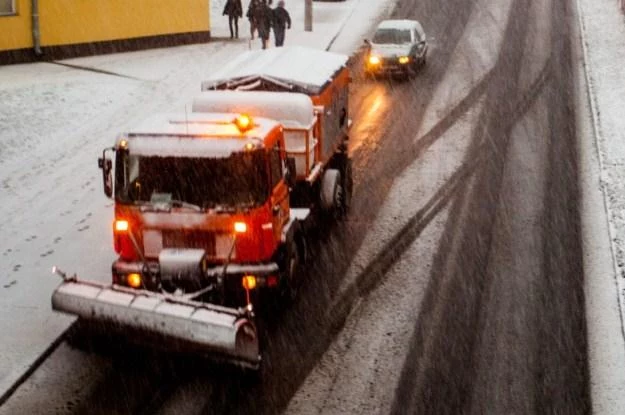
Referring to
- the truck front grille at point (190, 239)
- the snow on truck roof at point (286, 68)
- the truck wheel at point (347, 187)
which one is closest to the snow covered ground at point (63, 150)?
the truck front grille at point (190, 239)

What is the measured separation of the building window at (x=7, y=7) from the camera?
2719 centimetres

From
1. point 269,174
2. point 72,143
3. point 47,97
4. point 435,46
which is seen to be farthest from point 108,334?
point 435,46

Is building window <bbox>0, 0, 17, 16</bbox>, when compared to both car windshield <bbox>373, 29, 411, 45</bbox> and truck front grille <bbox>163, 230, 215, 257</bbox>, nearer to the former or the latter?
car windshield <bbox>373, 29, 411, 45</bbox>

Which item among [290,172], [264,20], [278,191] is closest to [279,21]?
[264,20]

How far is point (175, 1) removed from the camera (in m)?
31.9

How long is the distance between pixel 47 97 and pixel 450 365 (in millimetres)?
15829

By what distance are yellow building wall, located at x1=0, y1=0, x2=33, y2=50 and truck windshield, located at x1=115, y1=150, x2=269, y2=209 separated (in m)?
16.2

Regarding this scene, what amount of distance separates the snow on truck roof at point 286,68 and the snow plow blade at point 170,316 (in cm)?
526

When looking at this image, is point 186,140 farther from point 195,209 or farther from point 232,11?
point 232,11

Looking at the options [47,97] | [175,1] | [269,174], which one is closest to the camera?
[269,174]

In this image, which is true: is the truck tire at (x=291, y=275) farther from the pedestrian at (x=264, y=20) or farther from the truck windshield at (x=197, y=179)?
the pedestrian at (x=264, y=20)

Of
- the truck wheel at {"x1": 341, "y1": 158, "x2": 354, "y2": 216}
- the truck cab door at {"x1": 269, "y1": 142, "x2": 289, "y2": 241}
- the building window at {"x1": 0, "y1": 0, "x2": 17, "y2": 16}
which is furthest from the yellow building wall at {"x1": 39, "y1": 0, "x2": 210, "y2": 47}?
the truck cab door at {"x1": 269, "y1": 142, "x2": 289, "y2": 241}

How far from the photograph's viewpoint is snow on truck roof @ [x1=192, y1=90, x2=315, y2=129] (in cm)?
1509

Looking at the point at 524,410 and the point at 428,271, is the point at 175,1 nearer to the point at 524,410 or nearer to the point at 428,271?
the point at 428,271
